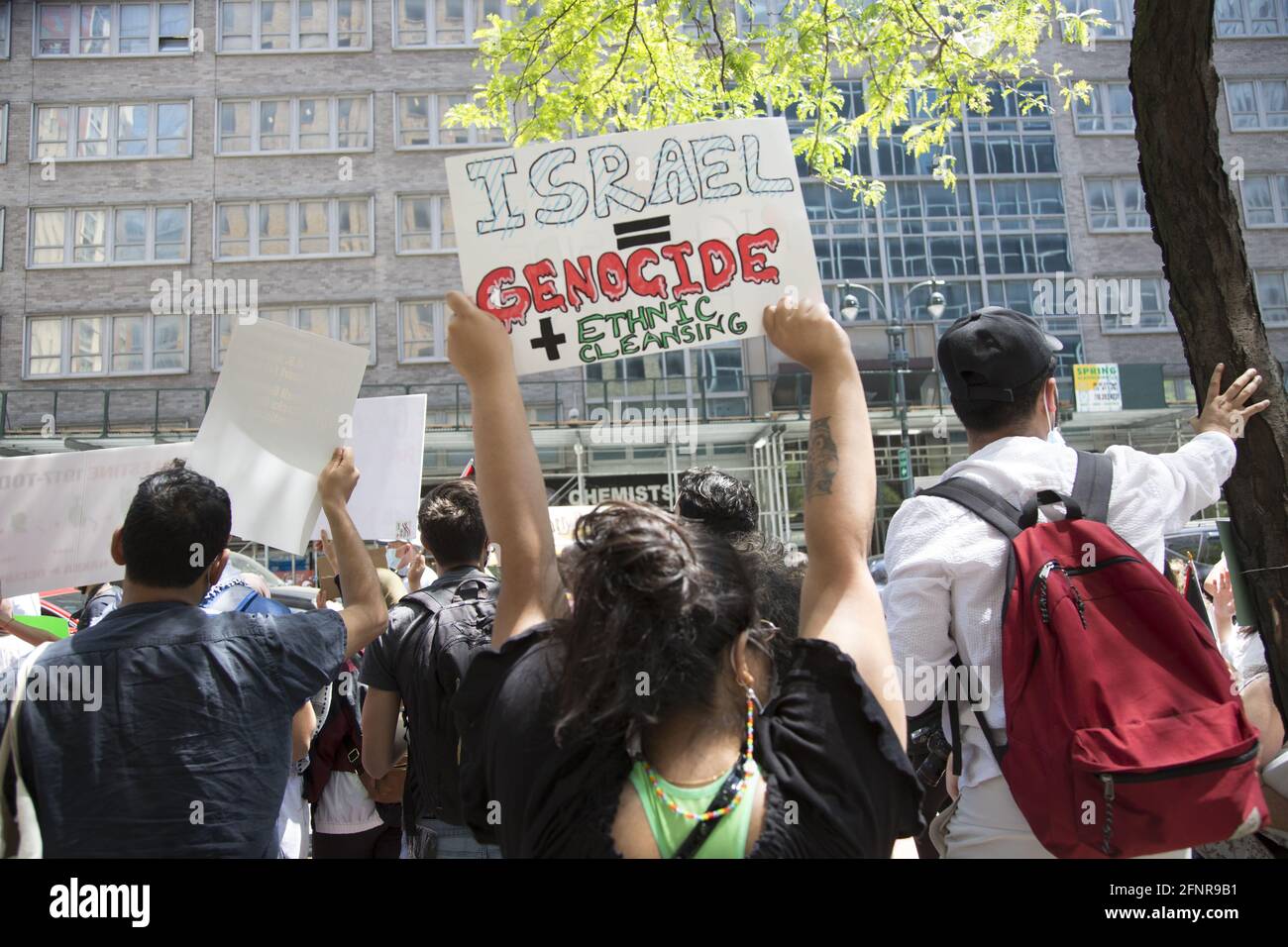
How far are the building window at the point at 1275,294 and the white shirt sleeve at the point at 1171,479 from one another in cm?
3145

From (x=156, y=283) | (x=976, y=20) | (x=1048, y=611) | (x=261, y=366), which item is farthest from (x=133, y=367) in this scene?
(x=1048, y=611)

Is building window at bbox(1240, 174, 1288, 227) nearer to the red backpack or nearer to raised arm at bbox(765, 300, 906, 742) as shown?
the red backpack

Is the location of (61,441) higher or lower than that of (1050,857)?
higher

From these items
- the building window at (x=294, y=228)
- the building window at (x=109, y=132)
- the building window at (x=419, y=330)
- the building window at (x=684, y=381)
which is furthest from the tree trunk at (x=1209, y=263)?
the building window at (x=109, y=132)

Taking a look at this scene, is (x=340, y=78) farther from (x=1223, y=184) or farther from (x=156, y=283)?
(x=1223, y=184)

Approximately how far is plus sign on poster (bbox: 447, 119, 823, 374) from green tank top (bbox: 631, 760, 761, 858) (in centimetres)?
108

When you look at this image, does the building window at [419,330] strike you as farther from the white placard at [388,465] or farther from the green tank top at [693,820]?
the green tank top at [693,820]

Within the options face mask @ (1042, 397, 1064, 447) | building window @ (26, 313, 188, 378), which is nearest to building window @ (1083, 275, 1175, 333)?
building window @ (26, 313, 188, 378)

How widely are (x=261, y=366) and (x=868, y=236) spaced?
27.7 metres

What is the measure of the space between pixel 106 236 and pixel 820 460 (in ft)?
99.7
